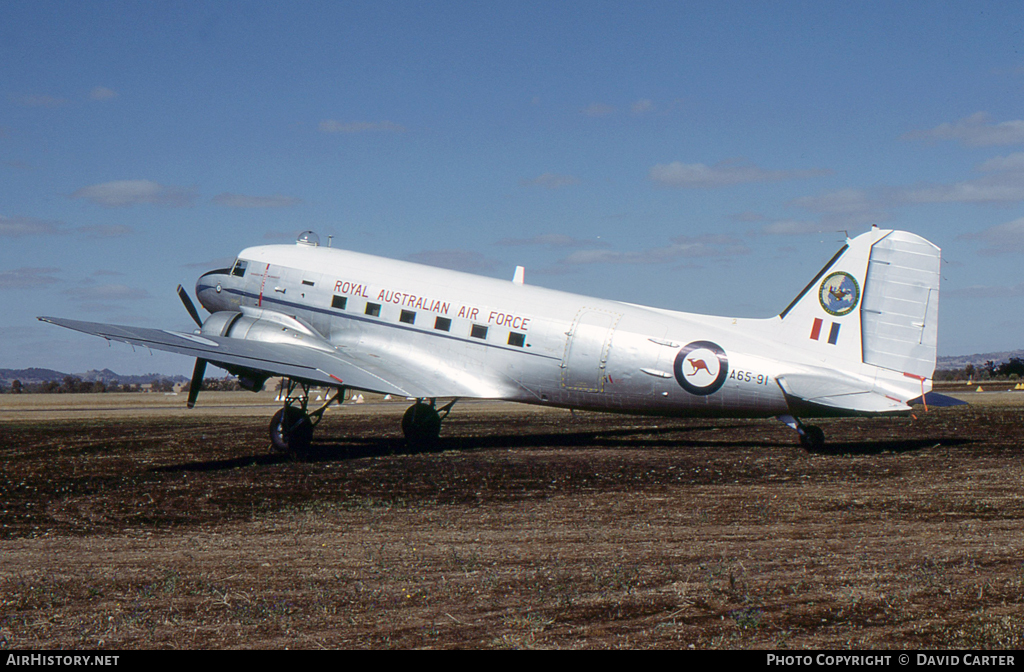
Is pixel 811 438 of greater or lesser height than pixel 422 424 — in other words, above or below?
above

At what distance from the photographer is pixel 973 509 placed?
39.9 ft

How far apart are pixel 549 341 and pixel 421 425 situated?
484 cm

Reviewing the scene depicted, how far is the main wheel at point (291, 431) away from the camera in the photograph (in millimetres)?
21172

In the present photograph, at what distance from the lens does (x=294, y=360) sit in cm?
2102

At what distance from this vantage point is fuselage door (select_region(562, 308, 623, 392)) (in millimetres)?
20406

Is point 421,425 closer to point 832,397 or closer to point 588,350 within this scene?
point 588,350

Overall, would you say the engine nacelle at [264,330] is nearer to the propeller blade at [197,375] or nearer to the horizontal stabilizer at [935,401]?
the propeller blade at [197,375]

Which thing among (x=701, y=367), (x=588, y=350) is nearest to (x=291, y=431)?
(x=588, y=350)

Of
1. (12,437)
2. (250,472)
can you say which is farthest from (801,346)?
(12,437)

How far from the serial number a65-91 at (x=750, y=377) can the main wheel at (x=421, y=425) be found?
836 cm

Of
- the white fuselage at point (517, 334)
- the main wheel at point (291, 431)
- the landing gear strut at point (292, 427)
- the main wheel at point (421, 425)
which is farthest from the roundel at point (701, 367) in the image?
the main wheel at point (291, 431)

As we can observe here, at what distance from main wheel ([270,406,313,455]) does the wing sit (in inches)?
49.8

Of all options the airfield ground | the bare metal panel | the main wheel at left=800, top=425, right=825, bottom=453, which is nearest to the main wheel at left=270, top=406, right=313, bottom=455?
the airfield ground

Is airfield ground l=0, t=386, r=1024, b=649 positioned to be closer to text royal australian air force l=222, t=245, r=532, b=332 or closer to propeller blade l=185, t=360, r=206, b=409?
propeller blade l=185, t=360, r=206, b=409
